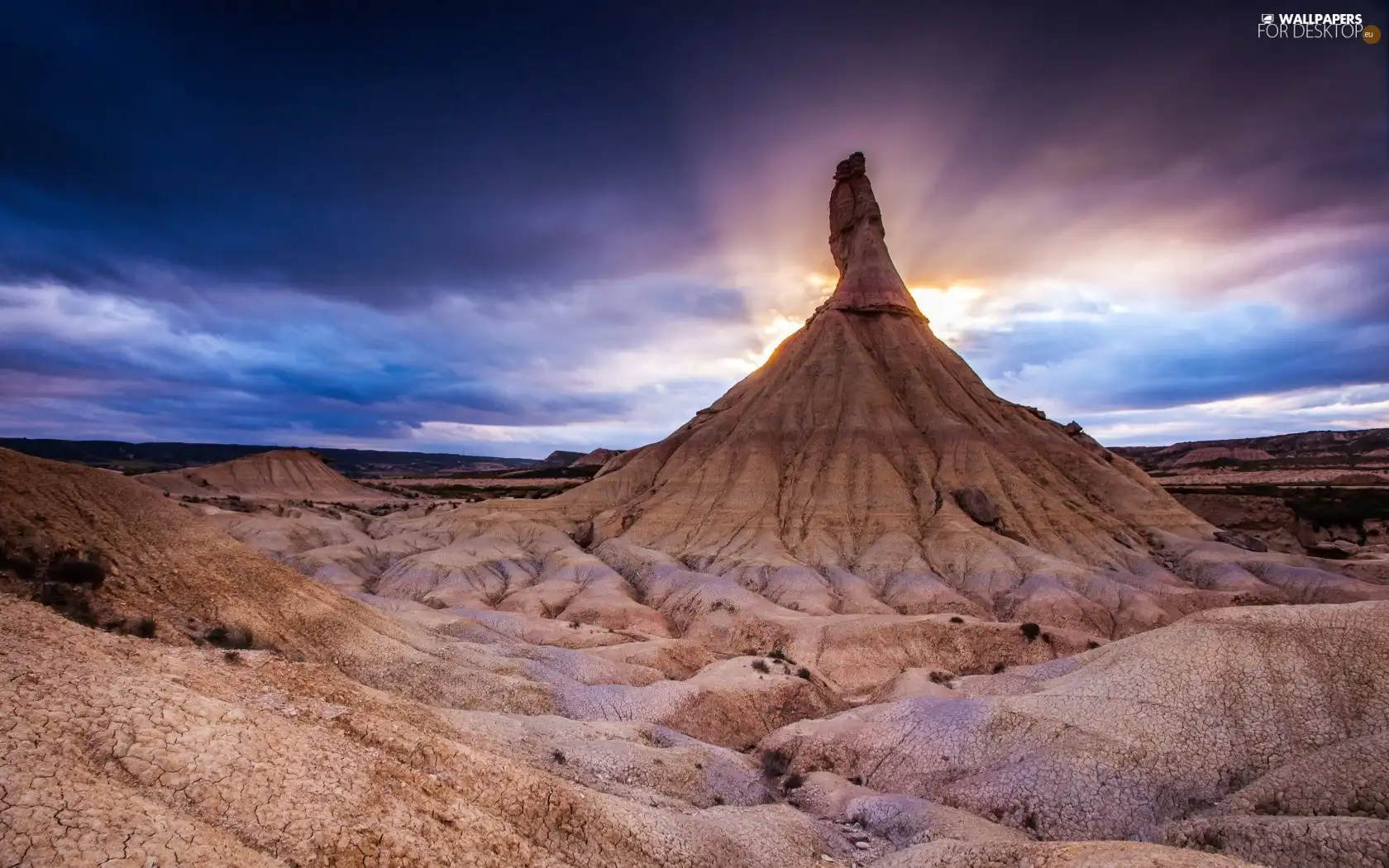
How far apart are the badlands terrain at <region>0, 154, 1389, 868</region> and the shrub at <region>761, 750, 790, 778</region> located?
159 millimetres

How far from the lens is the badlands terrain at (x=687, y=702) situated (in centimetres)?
1166

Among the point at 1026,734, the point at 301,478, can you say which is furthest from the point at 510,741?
the point at 301,478

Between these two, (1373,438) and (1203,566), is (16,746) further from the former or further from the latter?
(1373,438)

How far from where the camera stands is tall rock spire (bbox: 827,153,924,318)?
83.6 metres

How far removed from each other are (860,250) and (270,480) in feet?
363

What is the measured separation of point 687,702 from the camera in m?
29.6

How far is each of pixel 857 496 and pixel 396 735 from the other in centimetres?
5374

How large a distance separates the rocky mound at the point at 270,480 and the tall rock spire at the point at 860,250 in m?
92.6

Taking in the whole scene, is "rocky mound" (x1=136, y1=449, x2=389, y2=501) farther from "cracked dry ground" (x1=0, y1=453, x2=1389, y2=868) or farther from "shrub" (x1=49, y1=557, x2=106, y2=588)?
"shrub" (x1=49, y1=557, x2=106, y2=588)

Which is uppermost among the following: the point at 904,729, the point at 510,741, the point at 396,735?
the point at 396,735

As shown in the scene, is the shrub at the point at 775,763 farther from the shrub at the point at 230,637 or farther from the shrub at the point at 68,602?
the shrub at the point at 68,602

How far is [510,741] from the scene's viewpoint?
20.0m

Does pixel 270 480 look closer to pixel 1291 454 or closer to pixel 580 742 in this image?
pixel 580 742

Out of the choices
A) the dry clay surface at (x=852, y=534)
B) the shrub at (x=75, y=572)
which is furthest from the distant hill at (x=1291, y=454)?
the shrub at (x=75, y=572)
